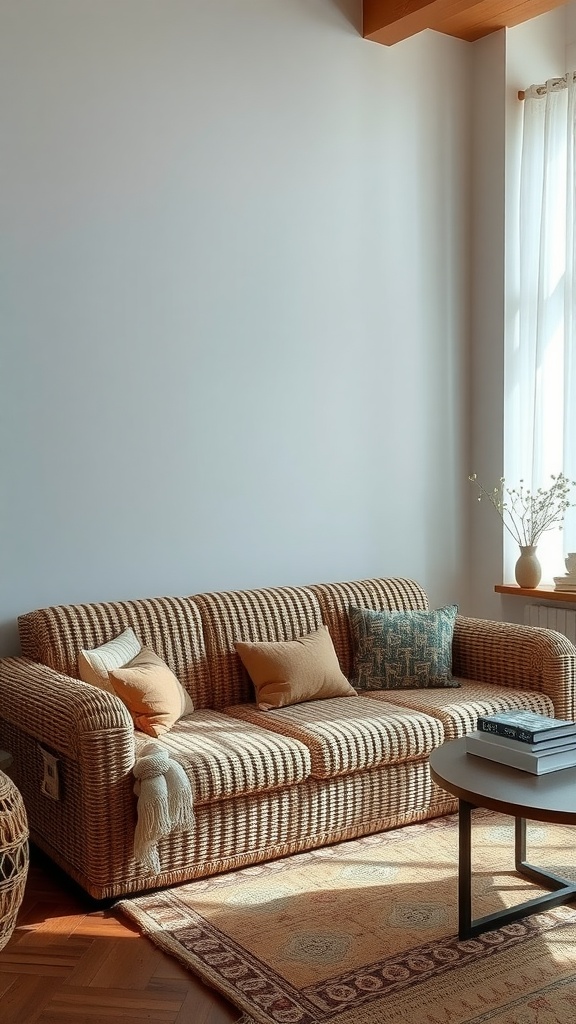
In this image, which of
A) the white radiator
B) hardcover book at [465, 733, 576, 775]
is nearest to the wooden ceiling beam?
the white radiator

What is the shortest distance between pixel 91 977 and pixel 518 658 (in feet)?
6.71

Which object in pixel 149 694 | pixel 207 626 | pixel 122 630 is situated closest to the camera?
pixel 149 694

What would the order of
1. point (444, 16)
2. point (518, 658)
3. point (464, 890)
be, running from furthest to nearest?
point (444, 16), point (518, 658), point (464, 890)

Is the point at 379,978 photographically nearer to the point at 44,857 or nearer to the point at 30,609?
the point at 44,857

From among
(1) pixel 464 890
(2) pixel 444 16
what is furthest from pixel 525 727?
(2) pixel 444 16

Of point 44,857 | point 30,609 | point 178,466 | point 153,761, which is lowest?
point 44,857

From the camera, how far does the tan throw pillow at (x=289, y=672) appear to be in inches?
139

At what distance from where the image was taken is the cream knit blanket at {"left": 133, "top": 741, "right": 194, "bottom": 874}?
2.67 m

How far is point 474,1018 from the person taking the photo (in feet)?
7.14

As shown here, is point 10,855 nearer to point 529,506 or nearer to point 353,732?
point 353,732

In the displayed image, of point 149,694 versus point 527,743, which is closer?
point 527,743

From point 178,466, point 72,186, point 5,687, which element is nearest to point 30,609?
point 5,687

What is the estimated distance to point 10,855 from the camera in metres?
2.29

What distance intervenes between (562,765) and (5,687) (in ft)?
5.60
